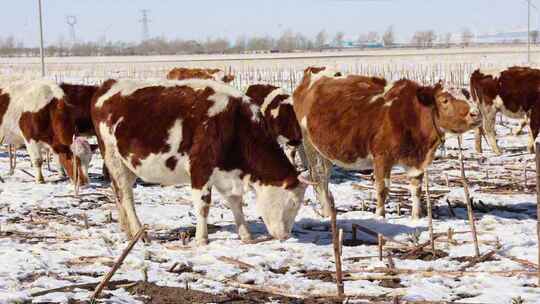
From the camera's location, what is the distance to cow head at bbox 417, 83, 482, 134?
1056 cm

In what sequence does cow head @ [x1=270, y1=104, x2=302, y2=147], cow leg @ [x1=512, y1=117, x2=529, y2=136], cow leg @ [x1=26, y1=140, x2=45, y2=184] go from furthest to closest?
cow leg @ [x1=512, y1=117, x2=529, y2=136]
cow head @ [x1=270, y1=104, x2=302, y2=147]
cow leg @ [x1=26, y1=140, x2=45, y2=184]

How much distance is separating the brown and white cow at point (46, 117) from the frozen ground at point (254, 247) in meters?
0.97

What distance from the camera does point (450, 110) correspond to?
10688mm

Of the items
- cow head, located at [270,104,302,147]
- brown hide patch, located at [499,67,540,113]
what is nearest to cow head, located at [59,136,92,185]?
cow head, located at [270,104,302,147]

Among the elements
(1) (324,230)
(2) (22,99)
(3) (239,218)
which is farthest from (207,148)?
(2) (22,99)

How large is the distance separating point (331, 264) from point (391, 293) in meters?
1.35

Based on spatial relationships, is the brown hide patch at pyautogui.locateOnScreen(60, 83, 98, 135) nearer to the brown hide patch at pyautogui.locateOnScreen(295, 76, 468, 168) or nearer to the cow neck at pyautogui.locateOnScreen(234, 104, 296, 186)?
the brown hide patch at pyautogui.locateOnScreen(295, 76, 468, 168)

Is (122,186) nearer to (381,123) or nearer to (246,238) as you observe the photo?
(246,238)

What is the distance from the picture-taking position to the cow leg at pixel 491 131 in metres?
18.1

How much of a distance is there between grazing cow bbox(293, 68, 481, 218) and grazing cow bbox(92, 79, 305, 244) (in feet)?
6.12

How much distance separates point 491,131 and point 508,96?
1.09 meters

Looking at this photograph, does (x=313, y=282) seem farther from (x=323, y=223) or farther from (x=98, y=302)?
(x=323, y=223)

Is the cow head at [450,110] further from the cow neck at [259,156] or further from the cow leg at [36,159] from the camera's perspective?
the cow leg at [36,159]

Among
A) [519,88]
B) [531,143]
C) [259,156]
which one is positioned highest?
[519,88]
